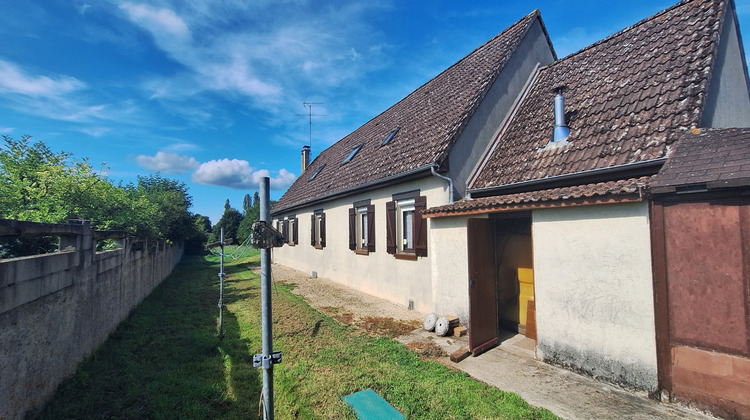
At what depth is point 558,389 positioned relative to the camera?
3.99 m

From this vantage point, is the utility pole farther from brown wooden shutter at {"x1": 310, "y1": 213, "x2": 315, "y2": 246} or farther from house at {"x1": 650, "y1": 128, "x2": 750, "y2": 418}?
brown wooden shutter at {"x1": 310, "y1": 213, "x2": 315, "y2": 246}

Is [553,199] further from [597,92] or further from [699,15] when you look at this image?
[699,15]

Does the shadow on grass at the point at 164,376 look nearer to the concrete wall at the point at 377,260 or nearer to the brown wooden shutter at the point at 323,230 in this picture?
the concrete wall at the point at 377,260

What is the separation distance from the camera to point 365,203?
9945 millimetres

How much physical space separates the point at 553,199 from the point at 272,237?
3.84 meters

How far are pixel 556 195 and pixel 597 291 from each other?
1.36m

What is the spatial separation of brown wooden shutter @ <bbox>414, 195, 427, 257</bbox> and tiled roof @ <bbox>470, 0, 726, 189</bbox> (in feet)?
4.28

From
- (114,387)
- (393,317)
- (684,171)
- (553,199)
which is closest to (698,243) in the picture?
(684,171)

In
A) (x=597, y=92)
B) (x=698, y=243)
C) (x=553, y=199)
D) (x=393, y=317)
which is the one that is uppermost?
(x=597, y=92)

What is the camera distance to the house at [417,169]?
7.42 m

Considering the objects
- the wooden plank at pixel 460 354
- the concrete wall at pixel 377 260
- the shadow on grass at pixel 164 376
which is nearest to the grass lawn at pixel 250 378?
the shadow on grass at pixel 164 376

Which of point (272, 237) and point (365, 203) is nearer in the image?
point (272, 237)

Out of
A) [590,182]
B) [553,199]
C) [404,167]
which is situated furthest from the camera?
[404,167]

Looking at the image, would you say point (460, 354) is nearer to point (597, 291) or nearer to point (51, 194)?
point (597, 291)
